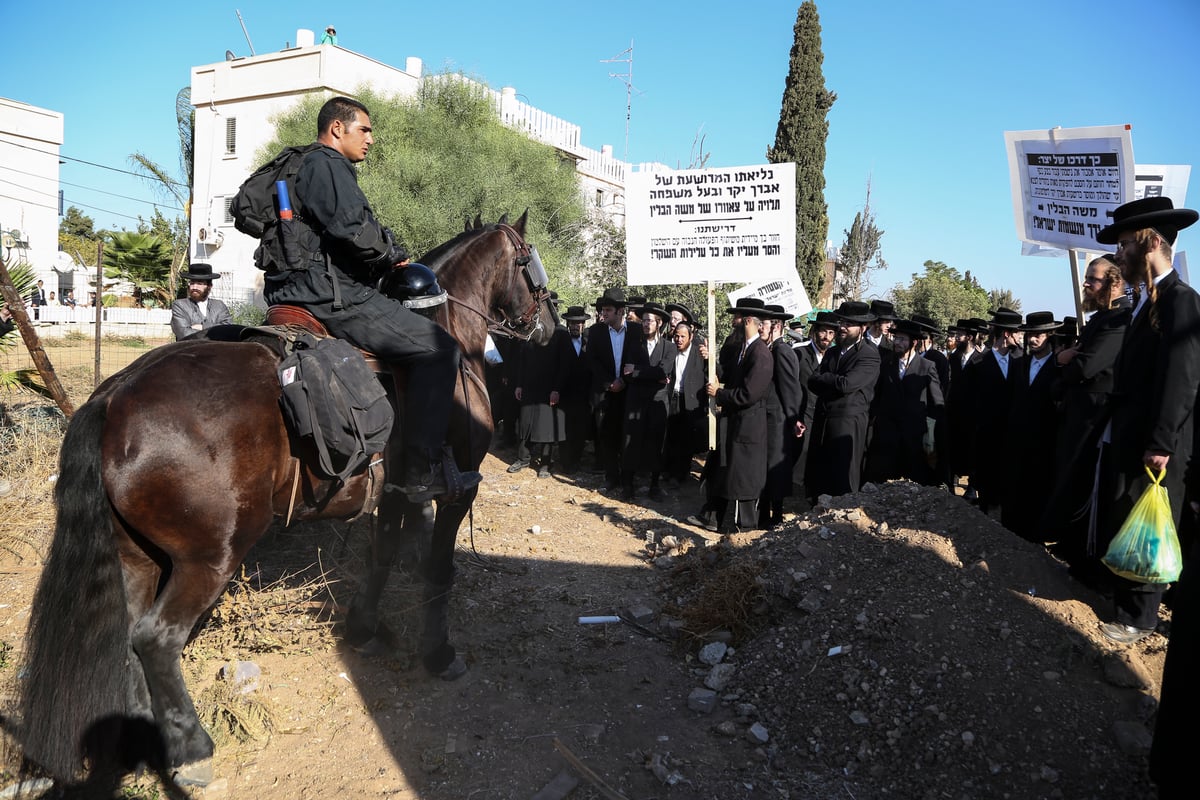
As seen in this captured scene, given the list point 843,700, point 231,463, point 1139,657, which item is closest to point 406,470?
point 231,463

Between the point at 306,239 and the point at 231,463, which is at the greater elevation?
the point at 306,239

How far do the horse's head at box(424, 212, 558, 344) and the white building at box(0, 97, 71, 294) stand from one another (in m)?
42.5

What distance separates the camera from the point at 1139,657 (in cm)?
416

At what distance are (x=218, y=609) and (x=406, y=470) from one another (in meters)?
1.58

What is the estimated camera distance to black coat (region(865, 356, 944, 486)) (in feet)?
29.0

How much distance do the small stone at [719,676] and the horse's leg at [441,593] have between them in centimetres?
154

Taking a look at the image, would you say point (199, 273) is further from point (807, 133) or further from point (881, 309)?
point (807, 133)

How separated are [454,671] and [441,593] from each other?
1.58 feet

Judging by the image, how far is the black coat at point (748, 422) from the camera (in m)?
7.96

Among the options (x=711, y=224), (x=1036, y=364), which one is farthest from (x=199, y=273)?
(x=1036, y=364)

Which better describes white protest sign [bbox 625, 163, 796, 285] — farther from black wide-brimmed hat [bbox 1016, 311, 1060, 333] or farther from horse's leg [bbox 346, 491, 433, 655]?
horse's leg [bbox 346, 491, 433, 655]

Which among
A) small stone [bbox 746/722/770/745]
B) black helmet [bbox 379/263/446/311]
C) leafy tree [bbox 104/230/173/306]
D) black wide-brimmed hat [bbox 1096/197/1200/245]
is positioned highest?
leafy tree [bbox 104/230/173/306]

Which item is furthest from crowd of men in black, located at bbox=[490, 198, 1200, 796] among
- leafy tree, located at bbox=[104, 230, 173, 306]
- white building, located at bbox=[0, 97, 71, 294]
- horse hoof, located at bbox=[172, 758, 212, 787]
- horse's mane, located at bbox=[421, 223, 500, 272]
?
white building, located at bbox=[0, 97, 71, 294]

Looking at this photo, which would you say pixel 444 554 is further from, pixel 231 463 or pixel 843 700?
pixel 843 700
